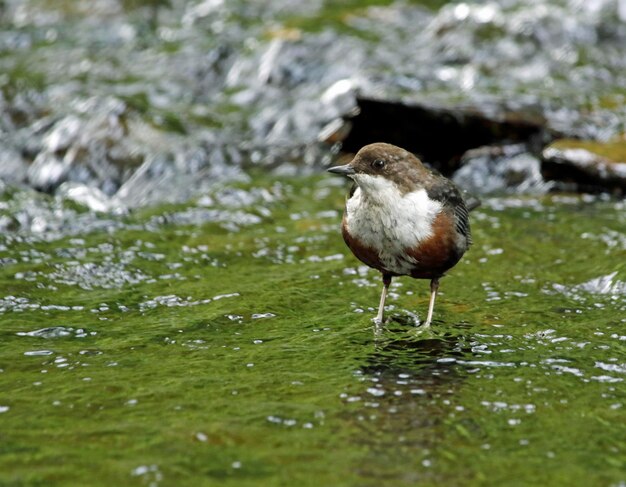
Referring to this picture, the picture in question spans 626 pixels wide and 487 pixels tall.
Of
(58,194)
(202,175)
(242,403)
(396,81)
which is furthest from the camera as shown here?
(396,81)

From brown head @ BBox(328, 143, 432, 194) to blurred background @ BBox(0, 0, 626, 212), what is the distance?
3520mm

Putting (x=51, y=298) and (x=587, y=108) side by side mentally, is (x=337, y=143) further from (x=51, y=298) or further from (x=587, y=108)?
(x=51, y=298)

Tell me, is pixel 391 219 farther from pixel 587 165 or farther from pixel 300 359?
pixel 587 165

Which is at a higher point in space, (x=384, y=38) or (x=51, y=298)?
(x=384, y=38)

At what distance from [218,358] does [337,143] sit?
5.54 m

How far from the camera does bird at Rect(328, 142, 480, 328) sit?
4.56m

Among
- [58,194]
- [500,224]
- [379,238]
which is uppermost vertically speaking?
[379,238]

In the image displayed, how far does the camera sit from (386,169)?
184 inches

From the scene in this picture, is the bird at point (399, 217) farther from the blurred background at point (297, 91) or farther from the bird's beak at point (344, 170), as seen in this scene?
the blurred background at point (297, 91)

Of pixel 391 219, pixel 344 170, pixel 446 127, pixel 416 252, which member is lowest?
pixel 446 127

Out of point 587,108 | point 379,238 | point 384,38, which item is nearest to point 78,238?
point 379,238

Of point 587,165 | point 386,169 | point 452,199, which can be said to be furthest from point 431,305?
point 587,165

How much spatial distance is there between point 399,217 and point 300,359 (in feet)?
2.94

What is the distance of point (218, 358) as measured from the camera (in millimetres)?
4316
